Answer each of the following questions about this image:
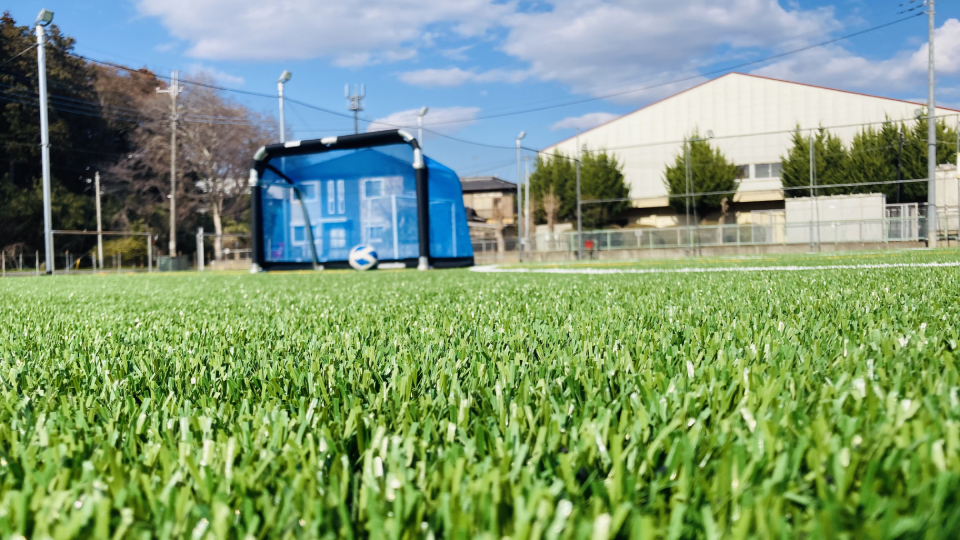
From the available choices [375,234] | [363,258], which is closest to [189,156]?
[375,234]

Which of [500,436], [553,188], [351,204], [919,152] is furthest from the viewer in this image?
[553,188]

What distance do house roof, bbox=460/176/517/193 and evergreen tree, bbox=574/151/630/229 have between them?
11.0 metres

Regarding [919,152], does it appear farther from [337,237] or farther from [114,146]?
[114,146]

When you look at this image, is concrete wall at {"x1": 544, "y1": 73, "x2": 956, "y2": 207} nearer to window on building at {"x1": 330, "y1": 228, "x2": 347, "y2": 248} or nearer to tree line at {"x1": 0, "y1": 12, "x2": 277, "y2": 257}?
tree line at {"x1": 0, "y1": 12, "x2": 277, "y2": 257}

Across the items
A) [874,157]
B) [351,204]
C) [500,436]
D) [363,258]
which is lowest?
[500,436]

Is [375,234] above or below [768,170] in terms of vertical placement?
below

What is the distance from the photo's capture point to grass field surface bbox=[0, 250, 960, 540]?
0.75m

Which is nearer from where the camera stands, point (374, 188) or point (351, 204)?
point (374, 188)

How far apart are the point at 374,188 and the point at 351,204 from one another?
0.68 m

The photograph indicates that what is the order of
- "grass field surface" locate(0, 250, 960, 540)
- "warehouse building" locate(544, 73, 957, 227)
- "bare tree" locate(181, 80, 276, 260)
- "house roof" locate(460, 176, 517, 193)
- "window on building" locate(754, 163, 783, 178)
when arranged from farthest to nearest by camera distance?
1. "house roof" locate(460, 176, 517, 193)
2. "bare tree" locate(181, 80, 276, 260)
3. "warehouse building" locate(544, 73, 957, 227)
4. "window on building" locate(754, 163, 783, 178)
5. "grass field surface" locate(0, 250, 960, 540)

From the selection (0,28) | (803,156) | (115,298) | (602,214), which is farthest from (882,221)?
(0,28)

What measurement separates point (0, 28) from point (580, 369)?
38508mm

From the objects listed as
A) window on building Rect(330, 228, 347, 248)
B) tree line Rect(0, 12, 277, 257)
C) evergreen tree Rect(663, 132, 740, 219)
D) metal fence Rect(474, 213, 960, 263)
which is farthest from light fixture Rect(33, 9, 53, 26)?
evergreen tree Rect(663, 132, 740, 219)

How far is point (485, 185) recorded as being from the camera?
49969mm
